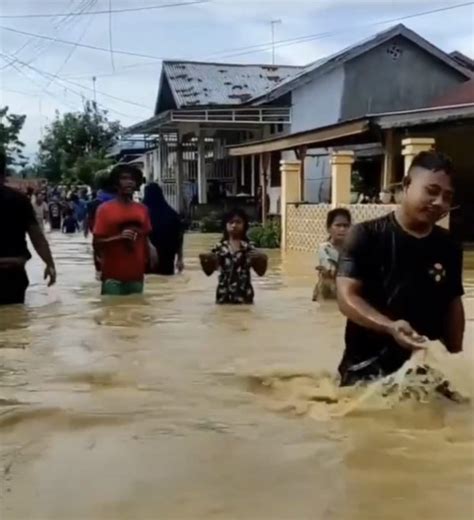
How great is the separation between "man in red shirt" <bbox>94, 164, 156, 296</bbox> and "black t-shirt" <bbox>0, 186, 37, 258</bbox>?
1.04 metres

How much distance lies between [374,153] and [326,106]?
6.24 meters

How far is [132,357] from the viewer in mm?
7234

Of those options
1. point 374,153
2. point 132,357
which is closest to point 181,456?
point 132,357

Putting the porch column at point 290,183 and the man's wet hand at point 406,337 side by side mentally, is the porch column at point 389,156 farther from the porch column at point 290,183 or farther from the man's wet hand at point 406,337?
the man's wet hand at point 406,337

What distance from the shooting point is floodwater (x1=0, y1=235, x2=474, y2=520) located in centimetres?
382

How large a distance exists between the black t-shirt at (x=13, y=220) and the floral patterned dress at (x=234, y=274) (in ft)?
6.80

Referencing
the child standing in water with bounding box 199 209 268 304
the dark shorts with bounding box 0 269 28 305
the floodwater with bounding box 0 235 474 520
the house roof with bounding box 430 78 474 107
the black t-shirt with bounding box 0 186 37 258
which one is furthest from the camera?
the house roof with bounding box 430 78 474 107

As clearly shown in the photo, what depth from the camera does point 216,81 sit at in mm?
36250

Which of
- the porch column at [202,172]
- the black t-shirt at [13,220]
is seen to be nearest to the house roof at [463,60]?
the porch column at [202,172]

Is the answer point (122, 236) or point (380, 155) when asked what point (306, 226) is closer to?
point (380, 155)

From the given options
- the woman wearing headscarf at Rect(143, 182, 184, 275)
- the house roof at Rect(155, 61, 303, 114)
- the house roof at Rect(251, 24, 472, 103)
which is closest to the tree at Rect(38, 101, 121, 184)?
the house roof at Rect(155, 61, 303, 114)

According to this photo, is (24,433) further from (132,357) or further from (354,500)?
(132,357)

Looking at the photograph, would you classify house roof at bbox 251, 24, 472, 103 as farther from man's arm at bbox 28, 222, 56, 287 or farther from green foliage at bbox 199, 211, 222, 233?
man's arm at bbox 28, 222, 56, 287

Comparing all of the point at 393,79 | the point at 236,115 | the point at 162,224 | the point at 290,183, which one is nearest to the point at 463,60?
the point at 393,79
